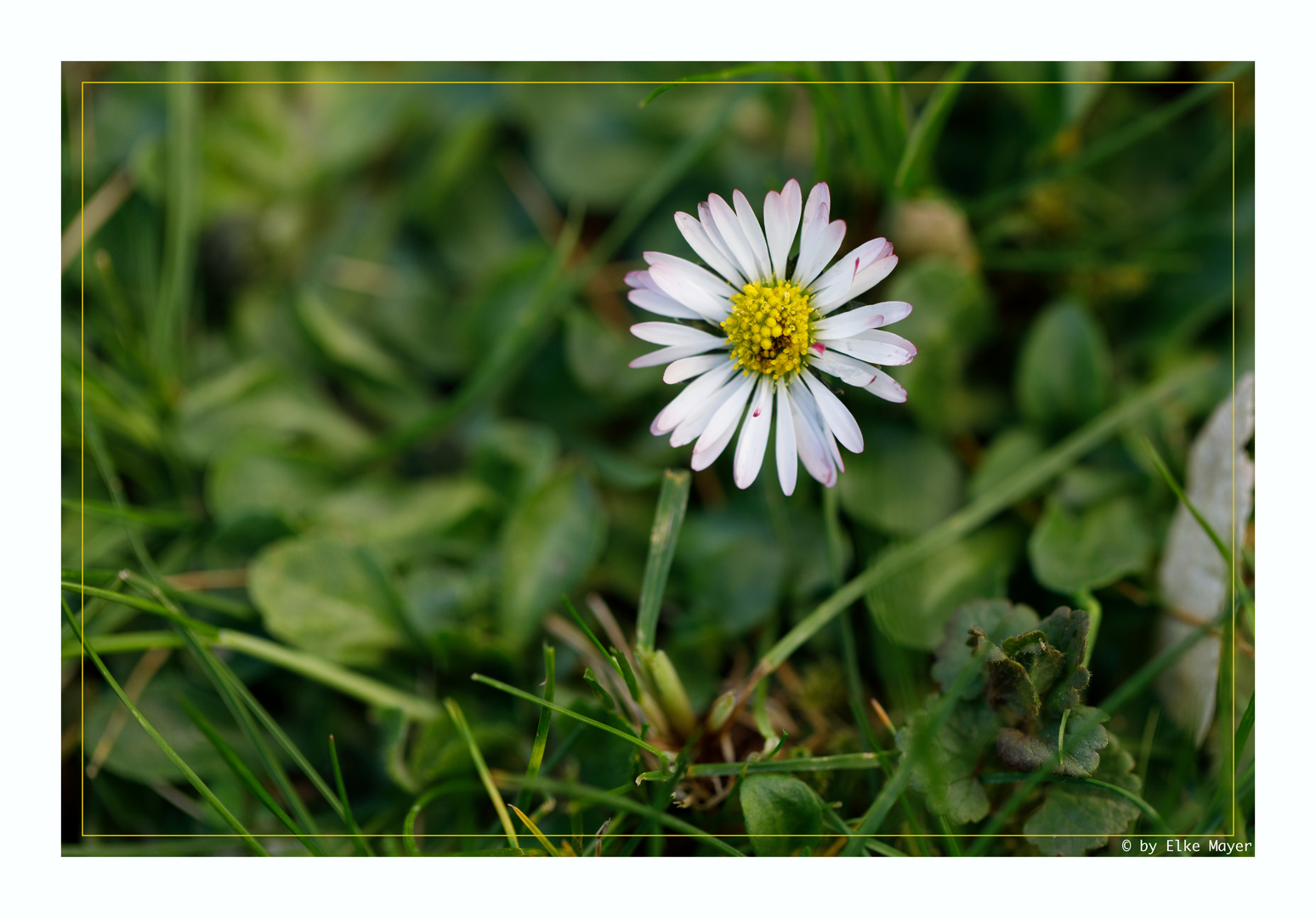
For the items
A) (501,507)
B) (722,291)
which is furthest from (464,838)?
(722,291)

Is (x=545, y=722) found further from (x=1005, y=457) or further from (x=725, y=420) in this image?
(x=1005, y=457)

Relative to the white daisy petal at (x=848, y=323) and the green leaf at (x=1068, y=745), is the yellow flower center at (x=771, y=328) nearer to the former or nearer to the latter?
the white daisy petal at (x=848, y=323)

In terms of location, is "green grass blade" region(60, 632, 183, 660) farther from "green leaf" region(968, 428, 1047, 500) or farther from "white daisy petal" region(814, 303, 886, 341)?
"green leaf" region(968, 428, 1047, 500)

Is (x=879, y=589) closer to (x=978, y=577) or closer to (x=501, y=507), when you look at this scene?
(x=978, y=577)

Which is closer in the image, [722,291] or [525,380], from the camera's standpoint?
[722,291]

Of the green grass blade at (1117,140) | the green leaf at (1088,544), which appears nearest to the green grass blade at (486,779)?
the green leaf at (1088,544)

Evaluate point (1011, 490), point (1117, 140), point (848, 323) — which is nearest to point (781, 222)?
point (848, 323)
